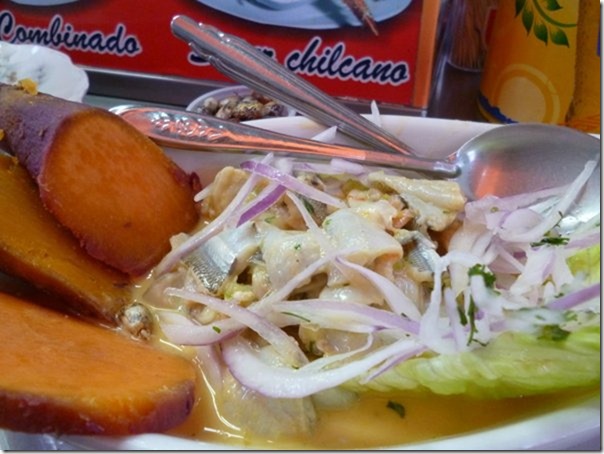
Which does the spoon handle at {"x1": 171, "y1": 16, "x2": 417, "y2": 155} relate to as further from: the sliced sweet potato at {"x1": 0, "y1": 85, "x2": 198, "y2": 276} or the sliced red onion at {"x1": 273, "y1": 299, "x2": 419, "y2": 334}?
the sliced red onion at {"x1": 273, "y1": 299, "x2": 419, "y2": 334}

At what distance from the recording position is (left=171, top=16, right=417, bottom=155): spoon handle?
36.9 inches

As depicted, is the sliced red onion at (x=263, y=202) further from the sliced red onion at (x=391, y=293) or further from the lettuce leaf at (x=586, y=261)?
the lettuce leaf at (x=586, y=261)

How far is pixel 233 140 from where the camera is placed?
0.92 m

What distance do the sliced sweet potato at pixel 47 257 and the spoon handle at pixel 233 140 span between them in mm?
216

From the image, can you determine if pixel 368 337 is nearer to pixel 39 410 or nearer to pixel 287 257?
pixel 287 257

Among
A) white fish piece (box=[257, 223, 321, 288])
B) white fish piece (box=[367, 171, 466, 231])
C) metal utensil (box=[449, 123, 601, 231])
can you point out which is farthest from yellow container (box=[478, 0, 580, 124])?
white fish piece (box=[257, 223, 321, 288])

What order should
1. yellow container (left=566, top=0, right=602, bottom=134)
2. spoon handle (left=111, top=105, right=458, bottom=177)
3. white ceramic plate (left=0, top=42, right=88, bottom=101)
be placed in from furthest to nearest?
1. white ceramic plate (left=0, top=42, right=88, bottom=101)
2. yellow container (left=566, top=0, right=602, bottom=134)
3. spoon handle (left=111, top=105, right=458, bottom=177)

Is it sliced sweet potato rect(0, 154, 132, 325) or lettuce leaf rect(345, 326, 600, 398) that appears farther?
sliced sweet potato rect(0, 154, 132, 325)

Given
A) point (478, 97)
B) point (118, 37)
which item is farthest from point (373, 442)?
point (118, 37)

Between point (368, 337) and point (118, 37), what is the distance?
960 mm

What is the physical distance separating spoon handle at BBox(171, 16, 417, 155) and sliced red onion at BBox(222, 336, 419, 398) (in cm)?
40

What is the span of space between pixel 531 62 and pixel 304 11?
0.42 metres

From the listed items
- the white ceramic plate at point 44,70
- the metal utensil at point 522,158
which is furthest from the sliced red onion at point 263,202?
the white ceramic plate at point 44,70

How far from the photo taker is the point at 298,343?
686mm
